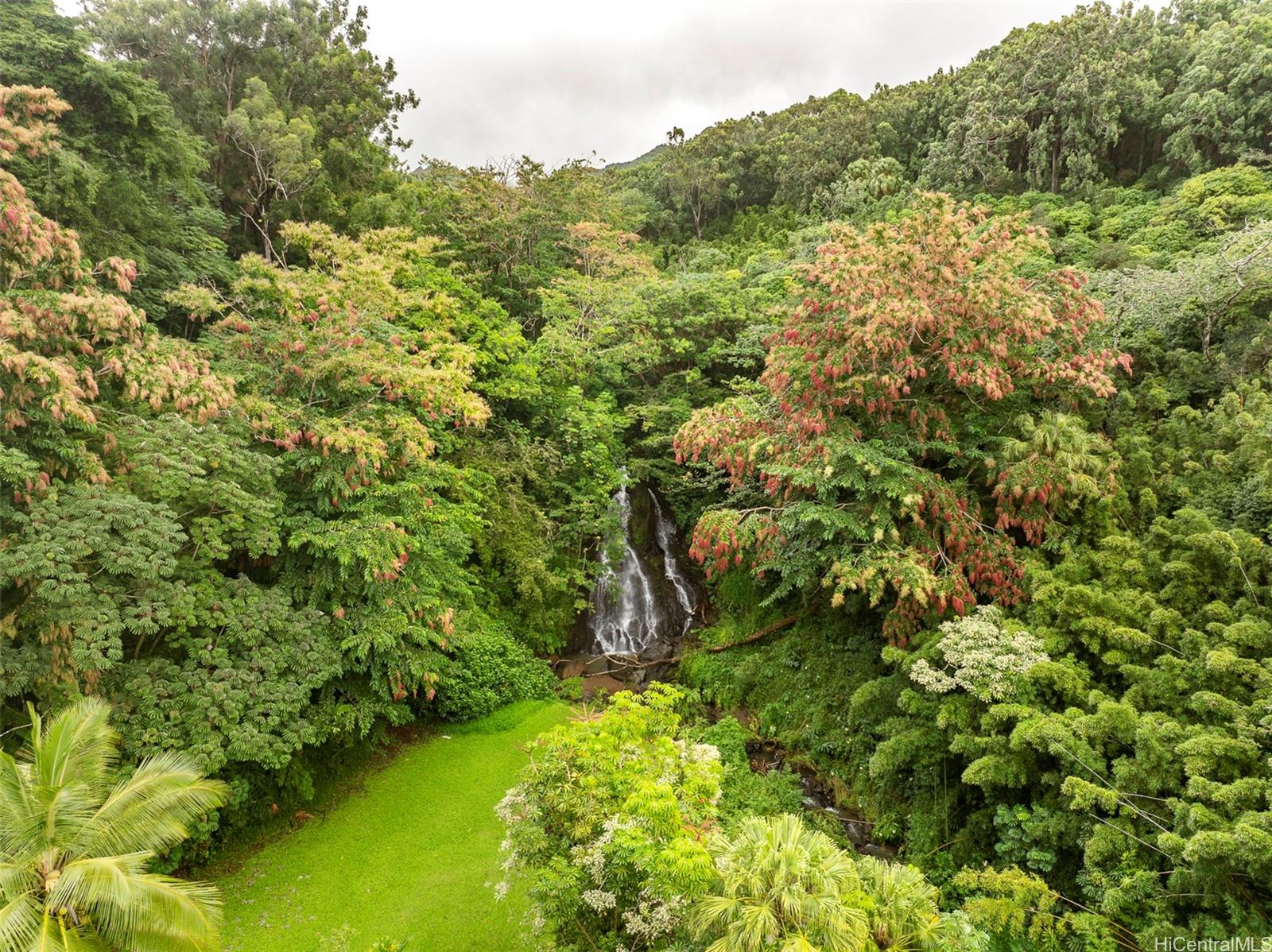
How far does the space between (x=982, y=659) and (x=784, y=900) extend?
442cm

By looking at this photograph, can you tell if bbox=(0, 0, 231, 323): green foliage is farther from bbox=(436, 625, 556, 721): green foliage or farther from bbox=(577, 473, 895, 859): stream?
bbox=(577, 473, 895, 859): stream

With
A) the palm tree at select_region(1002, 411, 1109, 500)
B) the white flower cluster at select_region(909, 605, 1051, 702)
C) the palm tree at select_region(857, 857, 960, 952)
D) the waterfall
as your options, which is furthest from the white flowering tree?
the waterfall

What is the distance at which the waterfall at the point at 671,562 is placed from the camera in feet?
49.1

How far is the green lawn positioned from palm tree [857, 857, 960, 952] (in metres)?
4.04

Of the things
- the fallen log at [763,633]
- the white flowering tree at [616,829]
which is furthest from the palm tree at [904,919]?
the fallen log at [763,633]

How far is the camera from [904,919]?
14.3 feet

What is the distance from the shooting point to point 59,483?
247 inches

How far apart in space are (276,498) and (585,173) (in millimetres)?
17578

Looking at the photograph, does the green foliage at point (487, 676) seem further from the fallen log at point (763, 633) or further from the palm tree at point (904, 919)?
the palm tree at point (904, 919)

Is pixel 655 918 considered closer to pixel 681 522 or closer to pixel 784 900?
pixel 784 900

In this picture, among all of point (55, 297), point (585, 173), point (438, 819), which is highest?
point (585, 173)

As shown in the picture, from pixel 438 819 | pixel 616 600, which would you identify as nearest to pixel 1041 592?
pixel 438 819

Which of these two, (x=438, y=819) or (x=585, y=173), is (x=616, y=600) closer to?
(x=438, y=819)

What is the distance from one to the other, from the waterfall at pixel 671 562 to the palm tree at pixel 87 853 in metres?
10.4
